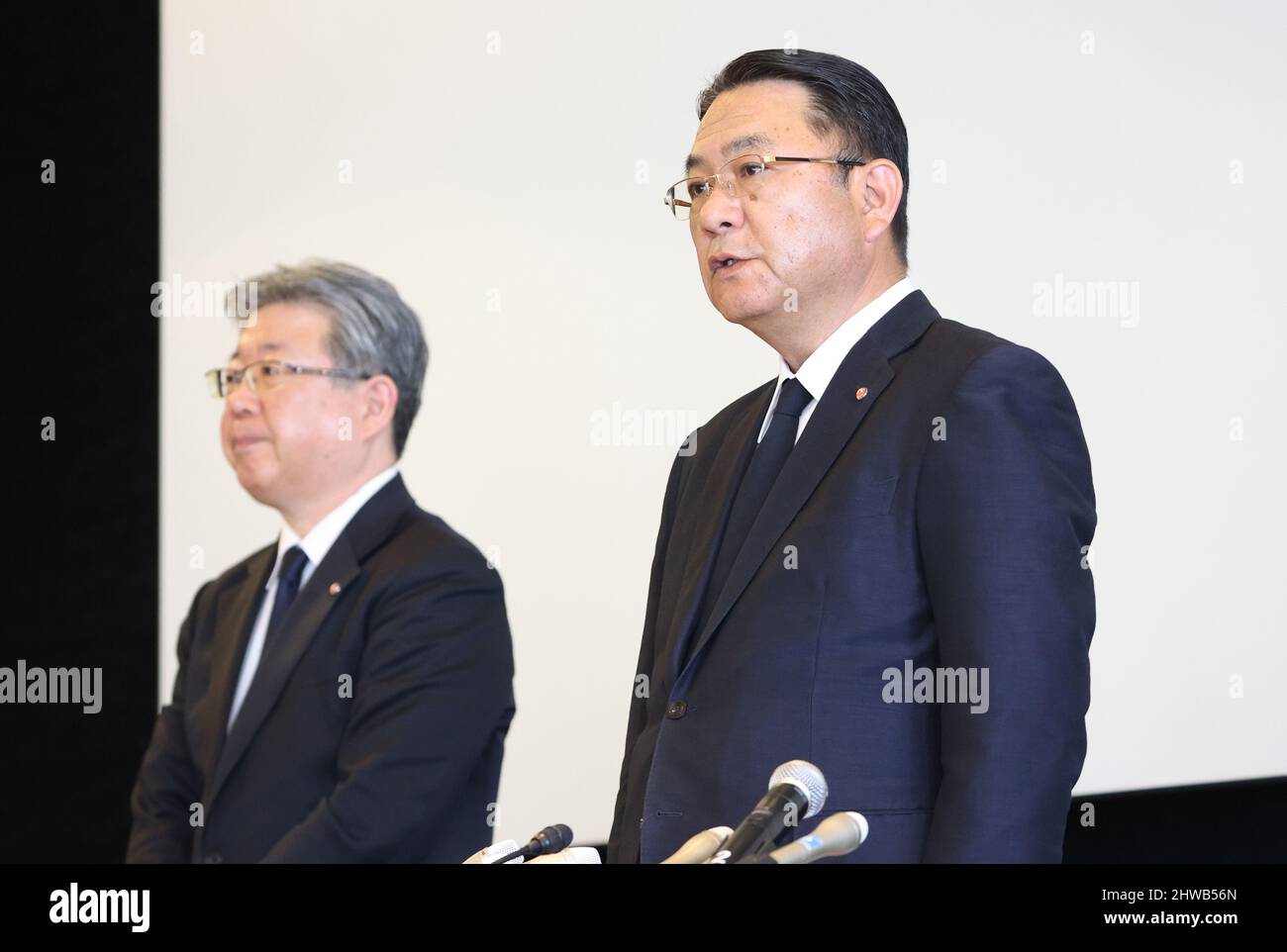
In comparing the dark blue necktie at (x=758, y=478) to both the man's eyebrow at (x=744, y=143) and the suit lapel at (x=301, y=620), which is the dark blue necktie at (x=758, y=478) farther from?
the suit lapel at (x=301, y=620)

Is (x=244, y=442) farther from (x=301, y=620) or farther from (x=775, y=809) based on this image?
(x=775, y=809)

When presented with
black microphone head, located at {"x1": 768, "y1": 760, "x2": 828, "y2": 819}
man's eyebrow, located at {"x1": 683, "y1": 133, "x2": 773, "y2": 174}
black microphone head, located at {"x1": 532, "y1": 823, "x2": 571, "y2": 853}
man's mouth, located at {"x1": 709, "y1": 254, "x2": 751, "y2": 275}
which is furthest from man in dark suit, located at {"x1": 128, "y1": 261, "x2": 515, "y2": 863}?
black microphone head, located at {"x1": 768, "y1": 760, "x2": 828, "y2": 819}

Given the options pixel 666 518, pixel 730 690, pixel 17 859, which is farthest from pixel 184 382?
pixel 730 690

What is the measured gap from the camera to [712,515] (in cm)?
212

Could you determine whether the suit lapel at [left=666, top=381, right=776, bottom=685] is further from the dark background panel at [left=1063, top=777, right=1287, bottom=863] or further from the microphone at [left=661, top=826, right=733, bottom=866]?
the dark background panel at [left=1063, top=777, right=1287, bottom=863]

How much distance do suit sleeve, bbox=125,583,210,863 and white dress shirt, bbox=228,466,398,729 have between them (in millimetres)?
232

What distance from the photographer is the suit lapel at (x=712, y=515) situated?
2021 mm

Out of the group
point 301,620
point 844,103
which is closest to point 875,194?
point 844,103

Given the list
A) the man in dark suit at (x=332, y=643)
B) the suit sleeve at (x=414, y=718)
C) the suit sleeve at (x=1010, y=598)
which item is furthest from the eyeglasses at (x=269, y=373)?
the suit sleeve at (x=1010, y=598)

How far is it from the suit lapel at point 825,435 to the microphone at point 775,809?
0.62 m

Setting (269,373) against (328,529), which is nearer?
(328,529)

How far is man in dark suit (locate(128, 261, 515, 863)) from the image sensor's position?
276 cm

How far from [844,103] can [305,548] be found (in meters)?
1.59

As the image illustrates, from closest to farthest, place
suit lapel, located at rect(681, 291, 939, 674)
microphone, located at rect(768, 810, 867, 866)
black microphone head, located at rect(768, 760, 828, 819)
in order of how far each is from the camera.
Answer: microphone, located at rect(768, 810, 867, 866)
black microphone head, located at rect(768, 760, 828, 819)
suit lapel, located at rect(681, 291, 939, 674)
